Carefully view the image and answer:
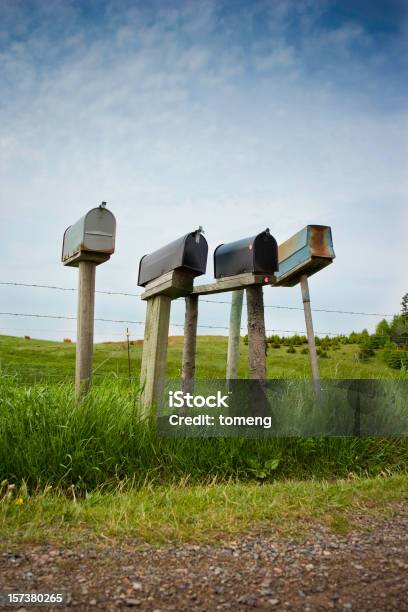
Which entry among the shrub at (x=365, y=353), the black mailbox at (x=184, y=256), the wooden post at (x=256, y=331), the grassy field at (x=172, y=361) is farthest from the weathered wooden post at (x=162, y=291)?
the shrub at (x=365, y=353)

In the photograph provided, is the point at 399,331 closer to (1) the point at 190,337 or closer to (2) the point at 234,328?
(2) the point at 234,328

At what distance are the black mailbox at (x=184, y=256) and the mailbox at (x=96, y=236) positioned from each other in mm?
485

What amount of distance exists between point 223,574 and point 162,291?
2.97m

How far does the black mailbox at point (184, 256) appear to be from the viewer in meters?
5.11

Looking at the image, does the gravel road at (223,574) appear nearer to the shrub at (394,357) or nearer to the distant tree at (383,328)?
the shrub at (394,357)

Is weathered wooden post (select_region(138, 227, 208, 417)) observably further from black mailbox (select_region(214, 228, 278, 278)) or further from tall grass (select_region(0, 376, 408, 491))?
black mailbox (select_region(214, 228, 278, 278))

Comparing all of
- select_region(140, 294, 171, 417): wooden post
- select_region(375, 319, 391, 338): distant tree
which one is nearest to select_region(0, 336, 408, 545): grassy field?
select_region(140, 294, 171, 417): wooden post

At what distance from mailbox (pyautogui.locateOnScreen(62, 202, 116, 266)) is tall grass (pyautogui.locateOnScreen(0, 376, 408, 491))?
1.36m

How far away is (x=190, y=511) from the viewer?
3.75 metres

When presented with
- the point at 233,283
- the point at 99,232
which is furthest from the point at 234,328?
the point at 99,232

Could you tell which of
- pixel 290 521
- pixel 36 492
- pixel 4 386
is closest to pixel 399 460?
pixel 290 521

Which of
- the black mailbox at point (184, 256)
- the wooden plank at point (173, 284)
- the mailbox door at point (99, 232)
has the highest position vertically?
the mailbox door at point (99, 232)

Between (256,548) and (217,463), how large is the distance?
6.28ft

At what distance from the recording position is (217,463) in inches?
200
